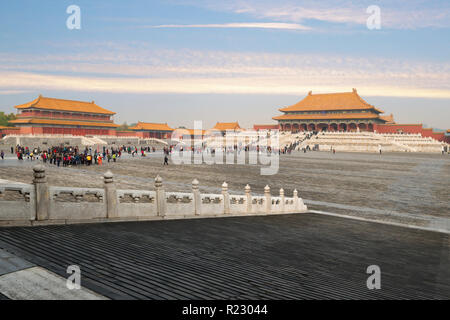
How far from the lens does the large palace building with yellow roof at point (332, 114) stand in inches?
3381

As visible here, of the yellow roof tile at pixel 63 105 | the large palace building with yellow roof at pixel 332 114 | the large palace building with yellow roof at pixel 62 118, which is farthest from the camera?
the large palace building with yellow roof at pixel 332 114

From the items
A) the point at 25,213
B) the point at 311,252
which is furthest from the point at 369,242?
the point at 25,213


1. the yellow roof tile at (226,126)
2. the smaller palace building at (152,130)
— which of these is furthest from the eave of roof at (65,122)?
the yellow roof tile at (226,126)

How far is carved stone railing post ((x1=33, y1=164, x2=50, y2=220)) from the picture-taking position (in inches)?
328

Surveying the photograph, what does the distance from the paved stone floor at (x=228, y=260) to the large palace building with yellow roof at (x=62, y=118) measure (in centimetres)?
6758

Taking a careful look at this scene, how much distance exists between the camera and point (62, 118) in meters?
72.4

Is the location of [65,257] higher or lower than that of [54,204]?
lower

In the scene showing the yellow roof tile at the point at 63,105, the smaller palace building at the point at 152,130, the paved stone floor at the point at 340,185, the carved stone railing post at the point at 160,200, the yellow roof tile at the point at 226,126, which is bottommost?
the paved stone floor at the point at 340,185

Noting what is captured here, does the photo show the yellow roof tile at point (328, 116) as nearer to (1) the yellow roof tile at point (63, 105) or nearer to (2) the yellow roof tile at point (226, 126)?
(2) the yellow roof tile at point (226, 126)

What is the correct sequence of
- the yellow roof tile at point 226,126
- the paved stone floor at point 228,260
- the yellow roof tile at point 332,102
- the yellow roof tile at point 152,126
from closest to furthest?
the paved stone floor at point 228,260 < the yellow roof tile at point 152,126 < the yellow roof tile at point 332,102 < the yellow roof tile at point 226,126

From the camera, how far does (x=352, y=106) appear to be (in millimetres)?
87812

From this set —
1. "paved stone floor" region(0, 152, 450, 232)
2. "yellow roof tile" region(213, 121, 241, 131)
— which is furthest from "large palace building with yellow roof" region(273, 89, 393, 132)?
"paved stone floor" region(0, 152, 450, 232)
